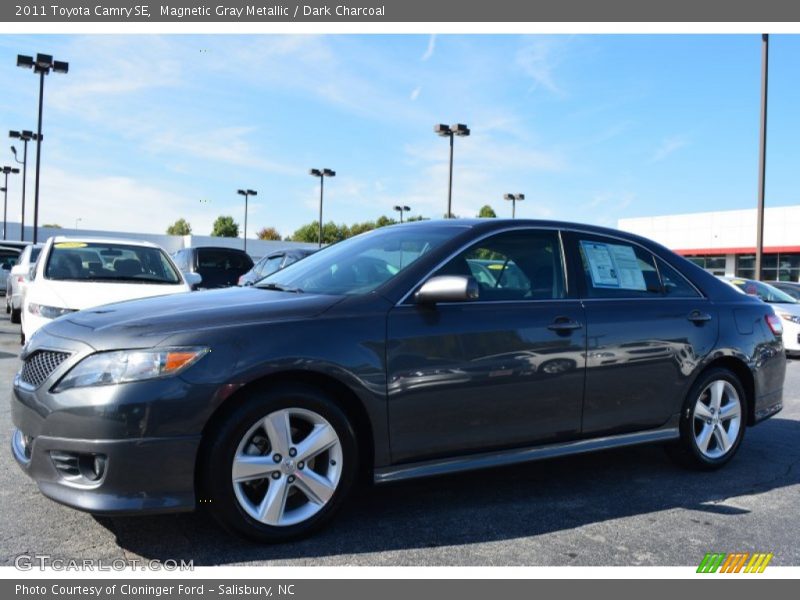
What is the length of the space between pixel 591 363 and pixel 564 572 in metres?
1.39

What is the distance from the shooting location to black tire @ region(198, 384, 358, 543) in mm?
3229

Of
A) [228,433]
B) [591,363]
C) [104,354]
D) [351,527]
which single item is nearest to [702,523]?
[591,363]

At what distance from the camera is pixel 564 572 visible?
3199 millimetres

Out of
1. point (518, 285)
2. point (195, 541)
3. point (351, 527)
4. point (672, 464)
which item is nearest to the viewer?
point (195, 541)

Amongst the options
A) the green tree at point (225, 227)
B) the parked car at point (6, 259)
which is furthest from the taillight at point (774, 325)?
the green tree at point (225, 227)

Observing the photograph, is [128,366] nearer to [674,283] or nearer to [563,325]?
[563,325]

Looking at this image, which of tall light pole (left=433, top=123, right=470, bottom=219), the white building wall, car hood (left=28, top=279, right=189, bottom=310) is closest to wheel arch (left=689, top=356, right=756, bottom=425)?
car hood (left=28, top=279, right=189, bottom=310)

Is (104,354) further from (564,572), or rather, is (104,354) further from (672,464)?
(672,464)

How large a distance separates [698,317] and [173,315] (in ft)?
11.0

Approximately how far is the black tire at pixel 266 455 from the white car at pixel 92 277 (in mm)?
4610

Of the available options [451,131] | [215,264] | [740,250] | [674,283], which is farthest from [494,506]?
[740,250]

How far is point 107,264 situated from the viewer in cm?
872

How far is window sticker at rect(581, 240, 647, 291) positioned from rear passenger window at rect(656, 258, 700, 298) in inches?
8.1

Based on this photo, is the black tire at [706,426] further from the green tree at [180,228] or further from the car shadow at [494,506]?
the green tree at [180,228]
